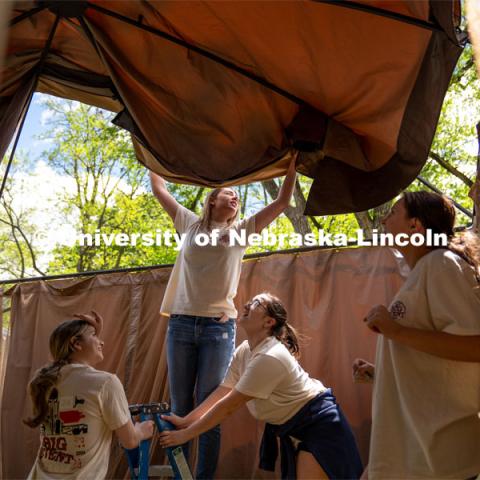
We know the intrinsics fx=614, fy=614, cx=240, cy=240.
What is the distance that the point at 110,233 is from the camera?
71.4 ft

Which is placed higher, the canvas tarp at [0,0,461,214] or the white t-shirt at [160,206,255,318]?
the canvas tarp at [0,0,461,214]

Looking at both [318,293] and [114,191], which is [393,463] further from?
[114,191]

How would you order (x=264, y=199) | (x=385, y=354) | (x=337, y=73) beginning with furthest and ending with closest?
(x=264, y=199), (x=337, y=73), (x=385, y=354)

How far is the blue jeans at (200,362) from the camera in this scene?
376cm

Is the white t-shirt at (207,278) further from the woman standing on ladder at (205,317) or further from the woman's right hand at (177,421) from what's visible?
the woman's right hand at (177,421)

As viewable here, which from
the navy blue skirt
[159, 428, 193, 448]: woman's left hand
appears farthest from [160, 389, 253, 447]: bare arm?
the navy blue skirt

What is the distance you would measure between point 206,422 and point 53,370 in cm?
87

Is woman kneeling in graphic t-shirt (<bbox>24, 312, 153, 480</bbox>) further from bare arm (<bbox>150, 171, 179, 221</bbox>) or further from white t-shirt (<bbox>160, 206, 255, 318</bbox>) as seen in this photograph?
bare arm (<bbox>150, 171, 179, 221</bbox>)

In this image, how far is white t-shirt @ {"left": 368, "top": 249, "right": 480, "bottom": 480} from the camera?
2.03 m

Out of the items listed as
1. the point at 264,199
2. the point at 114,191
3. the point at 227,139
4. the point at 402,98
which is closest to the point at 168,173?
the point at 227,139

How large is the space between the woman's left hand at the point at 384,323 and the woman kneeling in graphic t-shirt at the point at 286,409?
132 cm

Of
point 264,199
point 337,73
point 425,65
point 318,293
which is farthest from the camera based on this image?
point 264,199

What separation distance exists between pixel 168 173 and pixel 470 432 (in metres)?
2.16

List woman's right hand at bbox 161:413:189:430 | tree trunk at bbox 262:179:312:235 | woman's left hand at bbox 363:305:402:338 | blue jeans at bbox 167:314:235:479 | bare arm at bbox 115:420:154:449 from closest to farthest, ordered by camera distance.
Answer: woman's left hand at bbox 363:305:402:338 < bare arm at bbox 115:420:154:449 < woman's right hand at bbox 161:413:189:430 < blue jeans at bbox 167:314:235:479 < tree trunk at bbox 262:179:312:235
